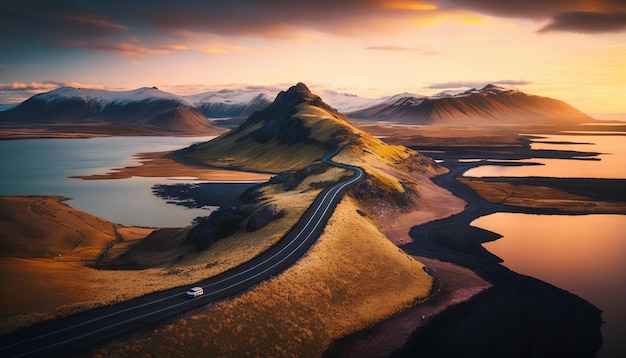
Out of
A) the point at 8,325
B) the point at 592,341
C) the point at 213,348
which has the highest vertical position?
the point at 8,325

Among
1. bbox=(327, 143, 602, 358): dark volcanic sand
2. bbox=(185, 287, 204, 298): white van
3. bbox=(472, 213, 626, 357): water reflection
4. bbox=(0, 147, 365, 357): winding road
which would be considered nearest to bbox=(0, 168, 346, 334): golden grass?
bbox=(0, 147, 365, 357): winding road

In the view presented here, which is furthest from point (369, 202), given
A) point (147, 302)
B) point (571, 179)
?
point (571, 179)

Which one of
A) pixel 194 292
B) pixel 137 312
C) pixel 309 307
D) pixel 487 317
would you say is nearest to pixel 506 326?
pixel 487 317

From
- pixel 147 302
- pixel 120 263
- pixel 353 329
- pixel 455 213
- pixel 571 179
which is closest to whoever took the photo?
pixel 147 302

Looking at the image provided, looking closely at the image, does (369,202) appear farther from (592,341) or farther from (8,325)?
(8,325)

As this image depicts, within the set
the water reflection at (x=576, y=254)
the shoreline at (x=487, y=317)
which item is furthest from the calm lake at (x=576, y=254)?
the shoreline at (x=487, y=317)

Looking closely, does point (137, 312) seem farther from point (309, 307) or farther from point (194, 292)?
point (309, 307)

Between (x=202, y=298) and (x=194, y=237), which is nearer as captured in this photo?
(x=202, y=298)

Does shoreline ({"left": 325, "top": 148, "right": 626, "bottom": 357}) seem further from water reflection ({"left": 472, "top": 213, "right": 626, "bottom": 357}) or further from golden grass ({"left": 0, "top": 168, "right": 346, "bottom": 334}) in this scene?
golden grass ({"left": 0, "top": 168, "right": 346, "bottom": 334})
